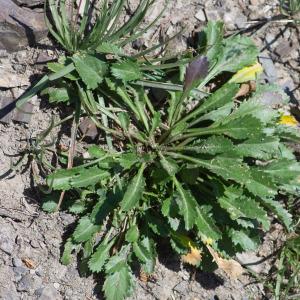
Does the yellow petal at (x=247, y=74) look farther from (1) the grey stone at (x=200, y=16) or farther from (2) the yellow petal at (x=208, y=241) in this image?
(2) the yellow petal at (x=208, y=241)

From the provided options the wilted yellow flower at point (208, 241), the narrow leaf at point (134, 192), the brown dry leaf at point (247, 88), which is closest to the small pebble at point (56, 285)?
the narrow leaf at point (134, 192)

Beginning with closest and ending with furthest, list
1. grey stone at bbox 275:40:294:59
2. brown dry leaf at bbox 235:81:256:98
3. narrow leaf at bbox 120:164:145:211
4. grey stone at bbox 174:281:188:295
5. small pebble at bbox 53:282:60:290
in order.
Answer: narrow leaf at bbox 120:164:145:211 → small pebble at bbox 53:282:60:290 → grey stone at bbox 174:281:188:295 → brown dry leaf at bbox 235:81:256:98 → grey stone at bbox 275:40:294:59

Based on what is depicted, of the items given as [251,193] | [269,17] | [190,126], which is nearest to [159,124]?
[190,126]

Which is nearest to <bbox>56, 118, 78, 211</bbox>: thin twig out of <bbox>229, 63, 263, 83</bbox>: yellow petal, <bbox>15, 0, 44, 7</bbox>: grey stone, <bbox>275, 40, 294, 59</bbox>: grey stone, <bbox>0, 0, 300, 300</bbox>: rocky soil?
<bbox>0, 0, 300, 300</bbox>: rocky soil

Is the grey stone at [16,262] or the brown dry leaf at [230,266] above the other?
the brown dry leaf at [230,266]

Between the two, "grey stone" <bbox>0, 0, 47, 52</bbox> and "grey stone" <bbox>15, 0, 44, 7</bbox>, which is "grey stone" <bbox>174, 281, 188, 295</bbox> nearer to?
"grey stone" <bbox>0, 0, 47, 52</bbox>

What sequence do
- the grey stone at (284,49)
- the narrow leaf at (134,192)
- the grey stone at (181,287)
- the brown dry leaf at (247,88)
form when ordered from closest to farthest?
the narrow leaf at (134,192), the grey stone at (181,287), the brown dry leaf at (247,88), the grey stone at (284,49)

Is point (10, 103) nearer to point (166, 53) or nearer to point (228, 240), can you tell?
point (166, 53)
